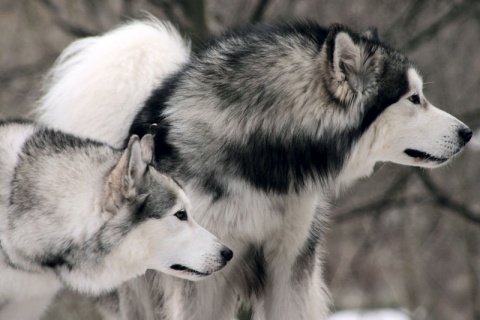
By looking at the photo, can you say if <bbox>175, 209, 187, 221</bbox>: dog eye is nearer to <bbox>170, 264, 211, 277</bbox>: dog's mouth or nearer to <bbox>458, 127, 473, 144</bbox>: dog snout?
<bbox>170, 264, 211, 277</bbox>: dog's mouth

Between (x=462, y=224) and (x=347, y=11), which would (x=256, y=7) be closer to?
(x=347, y=11)

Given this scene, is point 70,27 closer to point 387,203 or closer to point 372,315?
point 387,203

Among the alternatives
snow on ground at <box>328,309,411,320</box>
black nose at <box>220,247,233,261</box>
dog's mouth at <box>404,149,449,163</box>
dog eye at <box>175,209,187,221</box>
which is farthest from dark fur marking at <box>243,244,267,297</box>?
snow on ground at <box>328,309,411,320</box>

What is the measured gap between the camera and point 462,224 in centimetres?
988

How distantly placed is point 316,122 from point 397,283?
6.49m

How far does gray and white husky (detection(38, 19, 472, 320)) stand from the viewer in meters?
4.80

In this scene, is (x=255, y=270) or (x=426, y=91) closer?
(x=255, y=270)

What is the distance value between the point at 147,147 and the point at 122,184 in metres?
0.25

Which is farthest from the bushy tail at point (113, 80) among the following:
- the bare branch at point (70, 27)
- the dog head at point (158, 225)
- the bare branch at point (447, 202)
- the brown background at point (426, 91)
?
the bare branch at point (447, 202)

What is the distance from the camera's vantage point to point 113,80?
5918 millimetres

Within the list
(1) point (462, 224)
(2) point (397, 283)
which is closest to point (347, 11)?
(1) point (462, 224)

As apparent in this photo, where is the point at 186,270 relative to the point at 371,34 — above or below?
below

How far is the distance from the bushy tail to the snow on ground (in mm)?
4923

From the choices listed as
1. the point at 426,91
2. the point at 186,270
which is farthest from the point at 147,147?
the point at 426,91
